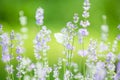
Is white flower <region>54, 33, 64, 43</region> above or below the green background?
below

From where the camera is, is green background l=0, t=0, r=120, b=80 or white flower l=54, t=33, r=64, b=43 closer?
white flower l=54, t=33, r=64, b=43

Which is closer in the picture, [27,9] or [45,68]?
[45,68]

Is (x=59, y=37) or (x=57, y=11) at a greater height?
(x=57, y=11)

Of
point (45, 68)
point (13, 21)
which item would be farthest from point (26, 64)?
point (13, 21)

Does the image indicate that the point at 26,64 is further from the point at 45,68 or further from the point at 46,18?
the point at 46,18

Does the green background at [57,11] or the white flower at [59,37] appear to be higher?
the green background at [57,11]

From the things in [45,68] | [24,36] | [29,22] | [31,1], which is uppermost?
[31,1]

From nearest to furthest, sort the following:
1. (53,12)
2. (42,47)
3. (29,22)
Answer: (42,47) < (29,22) < (53,12)

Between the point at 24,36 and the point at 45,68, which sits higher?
the point at 24,36

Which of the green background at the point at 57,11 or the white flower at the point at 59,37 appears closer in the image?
the white flower at the point at 59,37

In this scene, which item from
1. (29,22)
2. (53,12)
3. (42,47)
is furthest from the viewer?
(53,12)

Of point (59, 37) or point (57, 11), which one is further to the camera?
point (57, 11)
